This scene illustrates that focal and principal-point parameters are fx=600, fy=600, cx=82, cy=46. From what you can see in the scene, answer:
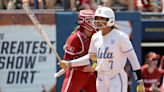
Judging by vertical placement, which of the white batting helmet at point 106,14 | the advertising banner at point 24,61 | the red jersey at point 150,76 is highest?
the white batting helmet at point 106,14

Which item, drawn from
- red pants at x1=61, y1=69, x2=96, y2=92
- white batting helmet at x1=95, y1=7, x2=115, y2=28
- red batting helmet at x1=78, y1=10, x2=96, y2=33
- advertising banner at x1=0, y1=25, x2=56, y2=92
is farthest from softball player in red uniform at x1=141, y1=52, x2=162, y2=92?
white batting helmet at x1=95, y1=7, x2=115, y2=28

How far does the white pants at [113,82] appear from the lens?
26.4 ft

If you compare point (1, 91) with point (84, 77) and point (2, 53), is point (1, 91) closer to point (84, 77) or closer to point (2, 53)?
point (2, 53)

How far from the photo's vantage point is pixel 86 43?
31.2 feet

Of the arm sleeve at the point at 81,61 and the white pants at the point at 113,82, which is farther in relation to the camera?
the arm sleeve at the point at 81,61

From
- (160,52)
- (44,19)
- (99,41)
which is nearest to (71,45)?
(99,41)

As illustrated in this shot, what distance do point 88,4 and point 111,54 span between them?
15.3 feet

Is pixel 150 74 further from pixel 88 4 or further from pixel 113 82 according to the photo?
pixel 113 82

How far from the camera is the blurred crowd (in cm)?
1217

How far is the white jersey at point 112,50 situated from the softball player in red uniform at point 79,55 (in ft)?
4.20

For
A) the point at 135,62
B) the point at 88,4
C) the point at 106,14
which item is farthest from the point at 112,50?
the point at 88,4

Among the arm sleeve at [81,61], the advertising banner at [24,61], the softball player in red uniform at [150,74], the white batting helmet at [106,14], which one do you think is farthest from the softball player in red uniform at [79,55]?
the softball player in red uniform at [150,74]

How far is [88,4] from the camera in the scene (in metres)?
12.6

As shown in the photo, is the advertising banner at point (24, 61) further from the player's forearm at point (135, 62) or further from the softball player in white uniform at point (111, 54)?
the player's forearm at point (135, 62)
